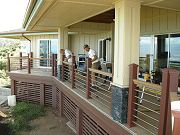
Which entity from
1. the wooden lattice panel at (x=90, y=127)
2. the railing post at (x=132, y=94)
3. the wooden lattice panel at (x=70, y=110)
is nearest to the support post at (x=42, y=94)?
the wooden lattice panel at (x=70, y=110)

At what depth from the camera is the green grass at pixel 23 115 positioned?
377 inches

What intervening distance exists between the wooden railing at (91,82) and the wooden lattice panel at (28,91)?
356 cm

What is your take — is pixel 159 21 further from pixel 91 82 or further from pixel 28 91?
pixel 28 91

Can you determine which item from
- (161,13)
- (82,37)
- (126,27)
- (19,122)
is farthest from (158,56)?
(82,37)

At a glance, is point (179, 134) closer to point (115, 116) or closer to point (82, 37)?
point (115, 116)

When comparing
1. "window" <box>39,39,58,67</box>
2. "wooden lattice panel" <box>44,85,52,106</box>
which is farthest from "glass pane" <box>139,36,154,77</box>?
"window" <box>39,39,58,67</box>

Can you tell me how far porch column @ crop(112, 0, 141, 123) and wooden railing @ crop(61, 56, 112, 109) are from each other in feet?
1.71

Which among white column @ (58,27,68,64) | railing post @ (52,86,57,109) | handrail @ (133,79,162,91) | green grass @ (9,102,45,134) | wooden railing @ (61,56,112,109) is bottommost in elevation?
green grass @ (9,102,45,134)

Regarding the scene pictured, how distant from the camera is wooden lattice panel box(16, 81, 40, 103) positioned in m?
12.8

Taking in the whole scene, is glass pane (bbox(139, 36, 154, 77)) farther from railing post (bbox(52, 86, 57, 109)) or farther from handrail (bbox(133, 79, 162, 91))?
railing post (bbox(52, 86, 57, 109))

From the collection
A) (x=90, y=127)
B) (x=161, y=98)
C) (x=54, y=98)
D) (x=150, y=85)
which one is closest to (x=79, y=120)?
(x=90, y=127)

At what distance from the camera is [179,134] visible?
3.36 feet

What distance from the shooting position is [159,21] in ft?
24.3

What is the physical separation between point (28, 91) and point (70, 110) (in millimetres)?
5022
